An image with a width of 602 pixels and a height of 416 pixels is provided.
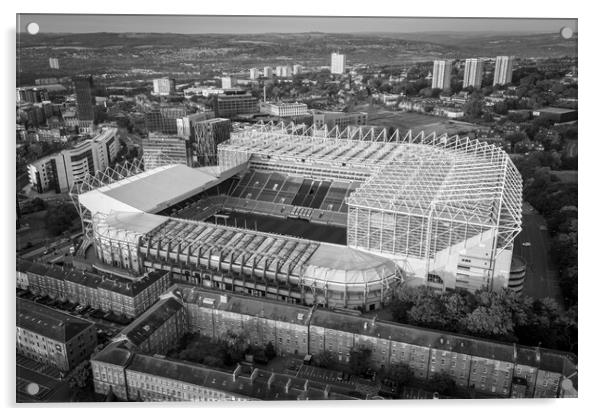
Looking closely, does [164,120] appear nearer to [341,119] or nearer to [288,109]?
[288,109]

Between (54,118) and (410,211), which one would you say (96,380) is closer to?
(410,211)

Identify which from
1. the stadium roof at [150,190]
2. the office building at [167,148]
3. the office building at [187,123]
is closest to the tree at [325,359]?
the stadium roof at [150,190]

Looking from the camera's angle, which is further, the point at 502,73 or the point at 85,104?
the point at 85,104

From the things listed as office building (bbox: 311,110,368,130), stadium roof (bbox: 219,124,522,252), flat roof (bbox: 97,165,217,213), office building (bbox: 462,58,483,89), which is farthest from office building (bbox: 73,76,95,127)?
office building (bbox: 462,58,483,89)

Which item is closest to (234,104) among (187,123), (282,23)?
(187,123)

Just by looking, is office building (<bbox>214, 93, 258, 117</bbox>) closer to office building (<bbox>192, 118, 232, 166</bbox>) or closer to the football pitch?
office building (<bbox>192, 118, 232, 166</bbox>)
